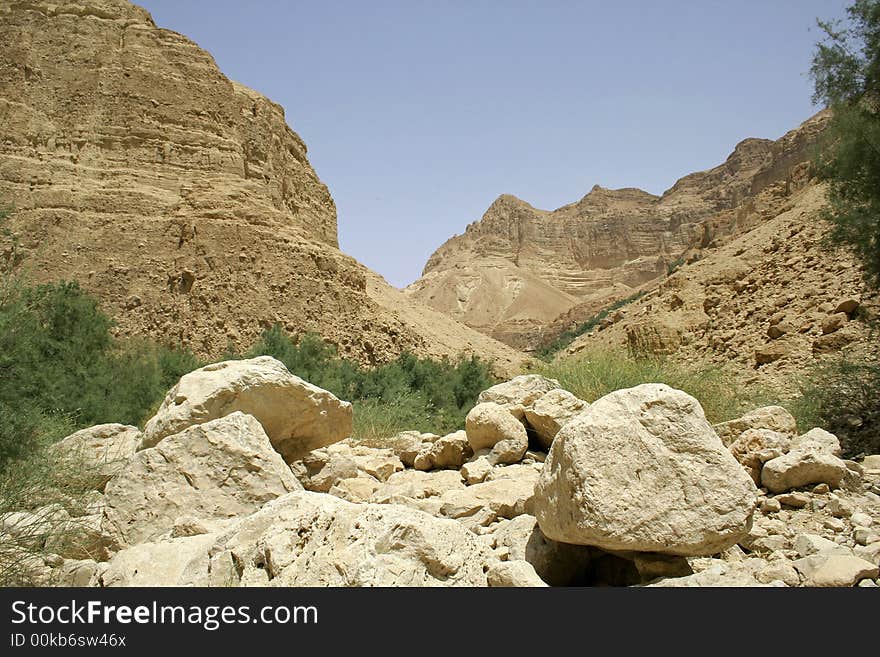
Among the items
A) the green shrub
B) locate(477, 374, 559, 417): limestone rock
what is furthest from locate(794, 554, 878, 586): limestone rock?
the green shrub

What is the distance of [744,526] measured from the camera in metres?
3.26

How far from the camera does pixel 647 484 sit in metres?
3.22

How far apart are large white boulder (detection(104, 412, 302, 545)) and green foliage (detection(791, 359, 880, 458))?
608 cm

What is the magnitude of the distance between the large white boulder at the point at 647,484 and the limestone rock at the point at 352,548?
0.52 meters

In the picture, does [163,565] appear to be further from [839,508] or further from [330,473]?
[839,508]

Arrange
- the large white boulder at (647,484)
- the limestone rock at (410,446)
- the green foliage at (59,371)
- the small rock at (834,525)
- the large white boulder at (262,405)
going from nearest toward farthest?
1. the large white boulder at (647,484)
2. the small rock at (834,525)
3. the large white boulder at (262,405)
4. the green foliage at (59,371)
5. the limestone rock at (410,446)

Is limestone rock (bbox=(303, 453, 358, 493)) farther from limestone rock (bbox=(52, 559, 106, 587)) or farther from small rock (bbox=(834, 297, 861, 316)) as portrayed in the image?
small rock (bbox=(834, 297, 861, 316))

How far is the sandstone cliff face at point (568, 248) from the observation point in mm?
76250

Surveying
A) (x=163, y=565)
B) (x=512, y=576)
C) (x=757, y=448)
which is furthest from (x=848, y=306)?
(x=163, y=565)

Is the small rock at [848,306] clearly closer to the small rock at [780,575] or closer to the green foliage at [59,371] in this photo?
the small rock at [780,575]

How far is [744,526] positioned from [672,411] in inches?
24.9

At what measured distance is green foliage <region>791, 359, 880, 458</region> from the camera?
24.6 ft

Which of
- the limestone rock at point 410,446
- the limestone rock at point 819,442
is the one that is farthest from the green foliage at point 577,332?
the limestone rock at point 819,442

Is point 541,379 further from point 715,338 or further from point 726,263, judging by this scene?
point 726,263
